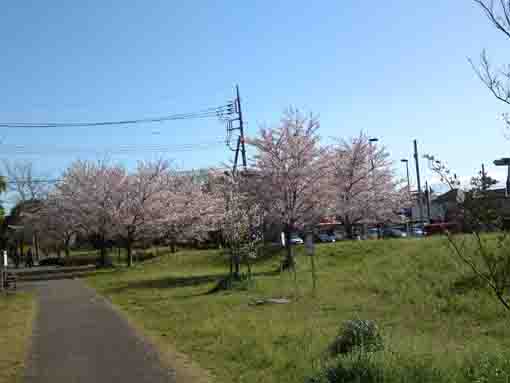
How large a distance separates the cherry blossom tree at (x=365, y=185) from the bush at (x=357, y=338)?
101 feet

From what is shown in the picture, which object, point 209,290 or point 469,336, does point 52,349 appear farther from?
point 209,290

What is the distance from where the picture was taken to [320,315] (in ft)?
41.5

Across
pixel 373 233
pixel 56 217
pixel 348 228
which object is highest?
pixel 56 217

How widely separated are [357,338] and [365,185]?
3307cm

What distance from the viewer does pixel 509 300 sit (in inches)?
467

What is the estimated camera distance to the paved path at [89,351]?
27.5 ft

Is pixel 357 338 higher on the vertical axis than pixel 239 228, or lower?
lower

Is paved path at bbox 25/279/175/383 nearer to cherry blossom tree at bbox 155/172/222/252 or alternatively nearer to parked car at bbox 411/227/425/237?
cherry blossom tree at bbox 155/172/222/252

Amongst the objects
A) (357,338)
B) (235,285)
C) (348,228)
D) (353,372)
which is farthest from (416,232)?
(353,372)

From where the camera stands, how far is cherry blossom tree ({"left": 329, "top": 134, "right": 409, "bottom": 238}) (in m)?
39.5

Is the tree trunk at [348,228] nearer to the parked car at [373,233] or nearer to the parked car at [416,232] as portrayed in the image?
the parked car at [416,232]

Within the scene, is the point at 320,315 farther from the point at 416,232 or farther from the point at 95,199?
the point at 416,232

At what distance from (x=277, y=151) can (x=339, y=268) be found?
25.0 feet

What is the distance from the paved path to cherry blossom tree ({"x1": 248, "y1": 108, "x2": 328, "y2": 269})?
1239 cm
